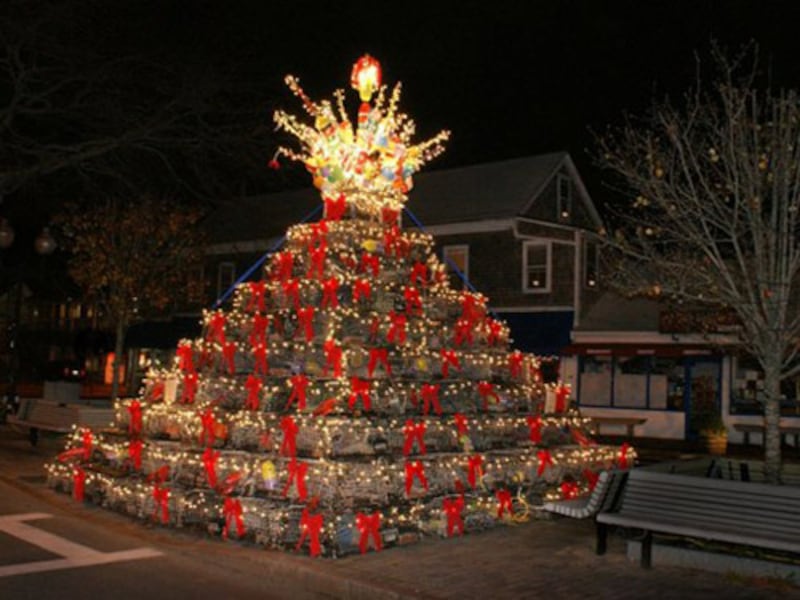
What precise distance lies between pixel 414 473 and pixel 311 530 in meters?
1.48

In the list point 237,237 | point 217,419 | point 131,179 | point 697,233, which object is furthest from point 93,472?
point 237,237

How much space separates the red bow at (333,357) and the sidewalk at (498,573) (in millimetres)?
2209

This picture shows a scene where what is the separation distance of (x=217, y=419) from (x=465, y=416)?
3.06 meters

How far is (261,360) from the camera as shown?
11.0m

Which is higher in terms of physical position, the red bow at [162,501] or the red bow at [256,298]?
the red bow at [256,298]

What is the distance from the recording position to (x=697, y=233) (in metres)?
10.6

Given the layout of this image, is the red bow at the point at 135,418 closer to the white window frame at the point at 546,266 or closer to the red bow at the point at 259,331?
the red bow at the point at 259,331

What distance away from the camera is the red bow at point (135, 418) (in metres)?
12.3

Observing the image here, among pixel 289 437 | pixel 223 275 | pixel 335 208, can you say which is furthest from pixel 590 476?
pixel 223 275

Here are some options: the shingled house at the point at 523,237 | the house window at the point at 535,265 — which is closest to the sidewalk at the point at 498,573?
the shingled house at the point at 523,237

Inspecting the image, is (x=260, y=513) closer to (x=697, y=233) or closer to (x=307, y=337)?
(x=307, y=337)

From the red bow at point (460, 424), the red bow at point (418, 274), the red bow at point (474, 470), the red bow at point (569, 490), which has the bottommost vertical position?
the red bow at point (569, 490)

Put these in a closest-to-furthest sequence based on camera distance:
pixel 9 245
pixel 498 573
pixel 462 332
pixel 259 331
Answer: pixel 498 573 → pixel 259 331 → pixel 462 332 → pixel 9 245

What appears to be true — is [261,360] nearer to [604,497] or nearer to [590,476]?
[604,497]
